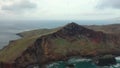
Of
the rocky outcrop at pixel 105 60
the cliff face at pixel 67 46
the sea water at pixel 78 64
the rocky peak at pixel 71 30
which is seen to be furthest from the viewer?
the rocky peak at pixel 71 30

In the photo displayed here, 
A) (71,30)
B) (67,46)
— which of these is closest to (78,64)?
(67,46)

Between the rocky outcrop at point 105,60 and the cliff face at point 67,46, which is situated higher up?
the cliff face at point 67,46

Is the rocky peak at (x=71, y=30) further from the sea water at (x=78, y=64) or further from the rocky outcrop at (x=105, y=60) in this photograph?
the rocky outcrop at (x=105, y=60)

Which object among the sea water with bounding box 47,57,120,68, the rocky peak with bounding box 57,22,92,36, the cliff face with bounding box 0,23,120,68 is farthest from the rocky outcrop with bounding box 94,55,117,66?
the rocky peak with bounding box 57,22,92,36

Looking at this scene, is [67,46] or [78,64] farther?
[67,46]

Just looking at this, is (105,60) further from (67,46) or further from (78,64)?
(67,46)

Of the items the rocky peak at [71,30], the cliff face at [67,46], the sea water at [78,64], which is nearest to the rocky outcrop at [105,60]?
the sea water at [78,64]

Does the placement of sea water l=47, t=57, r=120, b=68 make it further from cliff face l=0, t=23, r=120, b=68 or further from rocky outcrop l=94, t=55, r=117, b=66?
cliff face l=0, t=23, r=120, b=68

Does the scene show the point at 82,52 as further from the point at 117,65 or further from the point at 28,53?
the point at 28,53

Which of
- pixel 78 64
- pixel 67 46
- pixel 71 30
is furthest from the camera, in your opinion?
pixel 71 30
